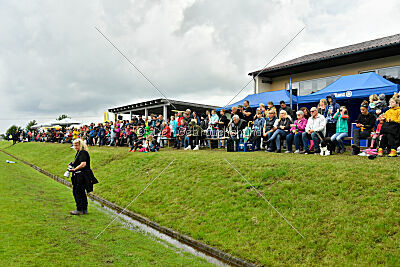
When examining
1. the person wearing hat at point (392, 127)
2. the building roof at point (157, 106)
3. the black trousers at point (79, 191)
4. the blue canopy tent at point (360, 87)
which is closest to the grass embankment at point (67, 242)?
the black trousers at point (79, 191)

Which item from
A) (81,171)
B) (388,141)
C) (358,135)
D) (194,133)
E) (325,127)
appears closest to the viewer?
(81,171)

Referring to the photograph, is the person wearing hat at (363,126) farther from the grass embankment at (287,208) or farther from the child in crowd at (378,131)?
the grass embankment at (287,208)

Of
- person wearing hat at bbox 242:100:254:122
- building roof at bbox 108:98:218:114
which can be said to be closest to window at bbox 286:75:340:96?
person wearing hat at bbox 242:100:254:122

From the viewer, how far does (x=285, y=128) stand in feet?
40.3

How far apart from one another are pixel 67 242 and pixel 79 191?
2520mm

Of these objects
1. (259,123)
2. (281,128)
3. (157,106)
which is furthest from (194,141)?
(157,106)

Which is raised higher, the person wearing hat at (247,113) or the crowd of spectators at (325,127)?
the person wearing hat at (247,113)

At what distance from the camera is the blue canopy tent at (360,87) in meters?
12.6

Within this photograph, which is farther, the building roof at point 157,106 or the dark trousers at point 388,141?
the building roof at point 157,106

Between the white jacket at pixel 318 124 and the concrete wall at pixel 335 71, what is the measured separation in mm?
10967

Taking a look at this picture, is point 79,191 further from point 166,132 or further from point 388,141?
point 166,132

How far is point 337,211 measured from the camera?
6.18 metres

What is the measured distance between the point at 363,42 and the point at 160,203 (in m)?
21.2

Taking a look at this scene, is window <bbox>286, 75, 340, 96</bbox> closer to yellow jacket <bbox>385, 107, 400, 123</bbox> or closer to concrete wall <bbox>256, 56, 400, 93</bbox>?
concrete wall <bbox>256, 56, 400, 93</bbox>
